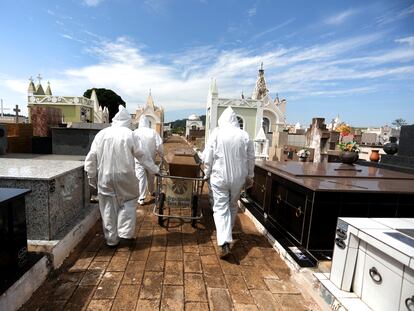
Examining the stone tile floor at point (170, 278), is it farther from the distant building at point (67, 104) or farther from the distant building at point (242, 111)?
the distant building at point (67, 104)

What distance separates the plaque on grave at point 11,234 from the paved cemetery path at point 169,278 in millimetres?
346

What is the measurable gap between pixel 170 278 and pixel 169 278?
0.01m

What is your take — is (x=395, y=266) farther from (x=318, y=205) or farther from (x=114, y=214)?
(x=114, y=214)

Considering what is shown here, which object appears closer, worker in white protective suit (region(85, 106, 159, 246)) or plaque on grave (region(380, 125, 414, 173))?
worker in white protective suit (region(85, 106, 159, 246))

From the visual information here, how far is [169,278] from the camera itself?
8.61 ft

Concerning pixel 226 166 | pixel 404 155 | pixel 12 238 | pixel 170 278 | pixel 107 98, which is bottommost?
pixel 170 278

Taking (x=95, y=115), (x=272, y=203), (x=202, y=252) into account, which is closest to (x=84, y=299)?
(x=202, y=252)

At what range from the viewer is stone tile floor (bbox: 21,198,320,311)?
7.38 feet

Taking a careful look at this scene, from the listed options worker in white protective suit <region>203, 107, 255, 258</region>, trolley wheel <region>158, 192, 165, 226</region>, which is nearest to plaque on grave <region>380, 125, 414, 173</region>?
worker in white protective suit <region>203, 107, 255, 258</region>

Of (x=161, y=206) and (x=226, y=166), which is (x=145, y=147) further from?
(x=226, y=166)

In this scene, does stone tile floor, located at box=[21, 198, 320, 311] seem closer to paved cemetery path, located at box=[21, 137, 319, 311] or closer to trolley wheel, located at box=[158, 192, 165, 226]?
paved cemetery path, located at box=[21, 137, 319, 311]

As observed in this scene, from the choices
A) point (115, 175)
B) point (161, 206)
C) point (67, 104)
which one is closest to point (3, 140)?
point (115, 175)

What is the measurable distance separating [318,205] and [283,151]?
27.8 feet

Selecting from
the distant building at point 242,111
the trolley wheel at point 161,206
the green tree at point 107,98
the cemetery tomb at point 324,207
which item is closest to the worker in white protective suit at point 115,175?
the trolley wheel at point 161,206
